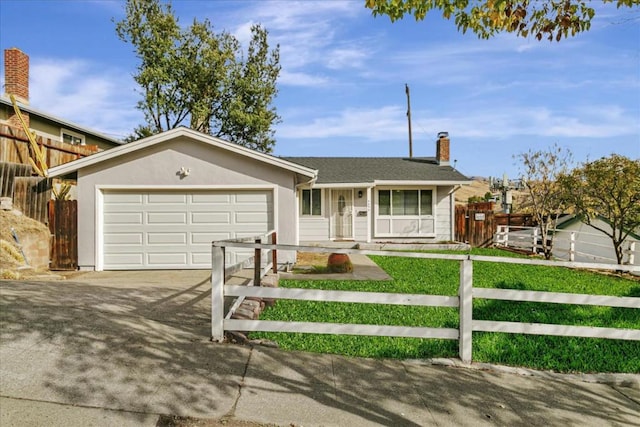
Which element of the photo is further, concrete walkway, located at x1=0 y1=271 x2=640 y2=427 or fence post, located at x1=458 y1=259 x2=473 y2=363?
fence post, located at x1=458 y1=259 x2=473 y2=363

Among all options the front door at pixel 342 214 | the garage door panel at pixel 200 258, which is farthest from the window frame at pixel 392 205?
the garage door panel at pixel 200 258

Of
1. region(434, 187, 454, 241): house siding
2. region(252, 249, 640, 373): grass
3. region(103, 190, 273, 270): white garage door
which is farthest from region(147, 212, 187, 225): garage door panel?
region(434, 187, 454, 241): house siding

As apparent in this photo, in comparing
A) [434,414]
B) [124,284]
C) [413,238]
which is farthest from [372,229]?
[434,414]

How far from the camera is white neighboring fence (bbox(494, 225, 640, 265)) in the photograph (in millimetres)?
13100

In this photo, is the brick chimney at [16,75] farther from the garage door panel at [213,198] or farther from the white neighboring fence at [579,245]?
the white neighboring fence at [579,245]

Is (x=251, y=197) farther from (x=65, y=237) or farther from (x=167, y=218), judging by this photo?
(x=65, y=237)

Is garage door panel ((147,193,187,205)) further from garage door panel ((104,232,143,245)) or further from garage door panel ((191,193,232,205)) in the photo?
garage door panel ((104,232,143,245))

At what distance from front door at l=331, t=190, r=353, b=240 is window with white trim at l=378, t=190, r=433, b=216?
1513 mm

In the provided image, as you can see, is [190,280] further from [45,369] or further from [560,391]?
[560,391]

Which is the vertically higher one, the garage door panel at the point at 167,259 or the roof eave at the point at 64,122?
the roof eave at the point at 64,122

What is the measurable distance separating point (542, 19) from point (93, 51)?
21632 mm

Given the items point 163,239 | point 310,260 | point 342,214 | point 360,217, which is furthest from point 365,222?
point 163,239

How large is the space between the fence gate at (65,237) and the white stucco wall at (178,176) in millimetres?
264

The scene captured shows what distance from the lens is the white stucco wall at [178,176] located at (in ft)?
36.6
